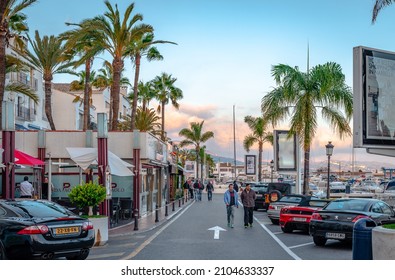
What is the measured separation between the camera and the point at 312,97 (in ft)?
104

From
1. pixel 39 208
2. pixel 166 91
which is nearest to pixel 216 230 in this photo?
pixel 39 208

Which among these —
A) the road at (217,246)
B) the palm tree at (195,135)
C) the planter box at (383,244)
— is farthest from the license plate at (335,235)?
the palm tree at (195,135)

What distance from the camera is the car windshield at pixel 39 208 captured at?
1157 centimetres

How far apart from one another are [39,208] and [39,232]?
3.67 ft

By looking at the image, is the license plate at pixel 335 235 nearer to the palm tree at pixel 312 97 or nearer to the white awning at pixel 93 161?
the white awning at pixel 93 161

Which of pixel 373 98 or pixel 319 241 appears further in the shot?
pixel 319 241

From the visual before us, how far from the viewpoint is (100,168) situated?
20688 mm

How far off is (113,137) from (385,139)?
1491 centimetres

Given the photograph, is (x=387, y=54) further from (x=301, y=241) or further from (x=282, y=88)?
(x=282, y=88)

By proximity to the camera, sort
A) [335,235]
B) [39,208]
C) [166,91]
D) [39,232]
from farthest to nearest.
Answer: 1. [166,91]
2. [335,235]
3. [39,208]
4. [39,232]

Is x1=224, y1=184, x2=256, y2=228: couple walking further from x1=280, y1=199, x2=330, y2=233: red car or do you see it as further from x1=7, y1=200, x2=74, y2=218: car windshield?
x1=7, y1=200, x2=74, y2=218: car windshield

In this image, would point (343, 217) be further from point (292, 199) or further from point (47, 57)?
point (47, 57)

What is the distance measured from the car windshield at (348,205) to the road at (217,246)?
1.12m

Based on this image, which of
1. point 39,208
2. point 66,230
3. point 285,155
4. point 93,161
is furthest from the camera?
point 285,155
